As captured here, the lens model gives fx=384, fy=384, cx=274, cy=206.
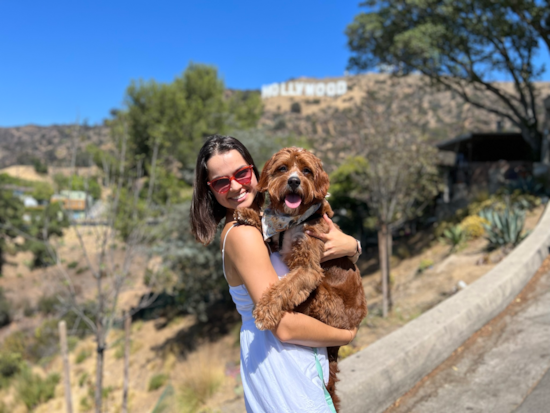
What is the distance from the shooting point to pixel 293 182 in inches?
68.8

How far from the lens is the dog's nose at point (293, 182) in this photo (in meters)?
1.75

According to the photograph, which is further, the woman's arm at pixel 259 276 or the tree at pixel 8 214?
the tree at pixel 8 214

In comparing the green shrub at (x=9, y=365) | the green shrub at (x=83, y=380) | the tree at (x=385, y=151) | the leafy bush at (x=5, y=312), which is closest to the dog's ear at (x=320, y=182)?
the tree at (x=385, y=151)

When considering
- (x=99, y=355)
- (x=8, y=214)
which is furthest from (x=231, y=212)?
(x=8, y=214)

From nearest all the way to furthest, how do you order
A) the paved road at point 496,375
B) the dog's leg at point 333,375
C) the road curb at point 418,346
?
the dog's leg at point 333,375, the road curb at point 418,346, the paved road at point 496,375

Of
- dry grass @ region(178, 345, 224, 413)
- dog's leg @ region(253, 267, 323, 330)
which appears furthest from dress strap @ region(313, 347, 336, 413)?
dry grass @ region(178, 345, 224, 413)

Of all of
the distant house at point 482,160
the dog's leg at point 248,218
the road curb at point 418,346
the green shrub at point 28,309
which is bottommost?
the green shrub at point 28,309

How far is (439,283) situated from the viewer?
31.8 ft

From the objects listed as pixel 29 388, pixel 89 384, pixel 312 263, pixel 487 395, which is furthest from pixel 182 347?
pixel 312 263

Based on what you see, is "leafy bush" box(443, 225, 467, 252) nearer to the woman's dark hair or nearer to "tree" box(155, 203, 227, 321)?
"tree" box(155, 203, 227, 321)

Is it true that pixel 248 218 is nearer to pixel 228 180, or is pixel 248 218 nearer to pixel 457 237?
pixel 228 180

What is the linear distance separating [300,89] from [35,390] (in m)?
108

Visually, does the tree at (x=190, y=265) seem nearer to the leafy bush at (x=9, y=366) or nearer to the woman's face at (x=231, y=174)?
the leafy bush at (x=9, y=366)

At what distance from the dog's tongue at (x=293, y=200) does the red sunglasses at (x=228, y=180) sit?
289 millimetres
